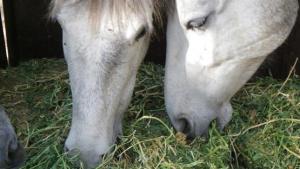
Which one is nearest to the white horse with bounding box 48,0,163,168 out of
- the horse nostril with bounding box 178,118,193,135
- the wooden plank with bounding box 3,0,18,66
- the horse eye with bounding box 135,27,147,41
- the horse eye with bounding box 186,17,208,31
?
the horse eye with bounding box 135,27,147,41

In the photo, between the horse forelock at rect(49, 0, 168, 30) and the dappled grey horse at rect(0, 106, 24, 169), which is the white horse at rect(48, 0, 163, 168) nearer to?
the horse forelock at rect(49, 0, 168, 30)

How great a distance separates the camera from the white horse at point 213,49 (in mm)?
1862

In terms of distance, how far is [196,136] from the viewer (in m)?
2.06

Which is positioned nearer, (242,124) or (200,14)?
(200,14)

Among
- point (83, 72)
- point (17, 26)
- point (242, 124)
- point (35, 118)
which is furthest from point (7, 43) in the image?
point (242, 124)

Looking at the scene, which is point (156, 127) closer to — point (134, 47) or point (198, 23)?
point (134, 47)

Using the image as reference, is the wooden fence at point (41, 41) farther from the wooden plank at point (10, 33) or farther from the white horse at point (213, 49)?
the white horse at point (213, 49)

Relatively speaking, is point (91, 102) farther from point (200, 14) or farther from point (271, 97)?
point (271, 97)

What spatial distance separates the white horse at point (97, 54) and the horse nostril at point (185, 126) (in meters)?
0.30

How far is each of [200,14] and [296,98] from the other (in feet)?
2.55

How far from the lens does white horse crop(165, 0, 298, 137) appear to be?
73.3 inches

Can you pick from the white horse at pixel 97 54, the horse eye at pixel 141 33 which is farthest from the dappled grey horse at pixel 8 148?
the horse eye at pixel 141 33

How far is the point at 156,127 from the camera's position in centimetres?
213

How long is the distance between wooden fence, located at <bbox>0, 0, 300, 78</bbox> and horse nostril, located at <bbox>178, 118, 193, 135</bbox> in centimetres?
71
